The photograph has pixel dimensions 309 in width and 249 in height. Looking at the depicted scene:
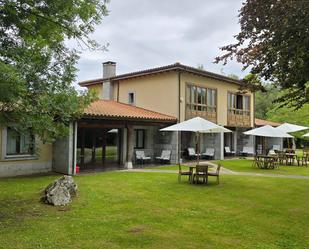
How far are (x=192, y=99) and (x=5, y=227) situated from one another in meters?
17.3

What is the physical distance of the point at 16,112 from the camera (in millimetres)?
7469

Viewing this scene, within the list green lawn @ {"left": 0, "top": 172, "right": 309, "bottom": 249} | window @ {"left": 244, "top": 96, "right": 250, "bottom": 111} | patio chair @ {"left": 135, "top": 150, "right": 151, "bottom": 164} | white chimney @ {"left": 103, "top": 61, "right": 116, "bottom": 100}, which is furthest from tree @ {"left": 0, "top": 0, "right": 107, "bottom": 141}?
window @ {"left": 244, "top": 96, "right": 250, "bottom": 111}

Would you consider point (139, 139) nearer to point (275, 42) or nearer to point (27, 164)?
point (27, 164)

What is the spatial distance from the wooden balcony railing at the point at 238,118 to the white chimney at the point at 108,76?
9.69m

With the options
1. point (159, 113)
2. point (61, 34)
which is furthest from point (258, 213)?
point (159, 113)

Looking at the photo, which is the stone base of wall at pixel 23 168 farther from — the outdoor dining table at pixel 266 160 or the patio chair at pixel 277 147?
the patio chair at pixel 277 147

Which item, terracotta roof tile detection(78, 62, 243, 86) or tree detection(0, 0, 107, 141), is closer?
tree detection(0, 0, 107, 141)

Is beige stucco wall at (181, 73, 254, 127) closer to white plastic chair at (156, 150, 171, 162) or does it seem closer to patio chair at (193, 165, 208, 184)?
white plastic chair at (156, 150, 171, 162)

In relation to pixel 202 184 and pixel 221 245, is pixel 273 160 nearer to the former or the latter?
pixel 202 184

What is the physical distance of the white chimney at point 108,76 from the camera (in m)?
26.0

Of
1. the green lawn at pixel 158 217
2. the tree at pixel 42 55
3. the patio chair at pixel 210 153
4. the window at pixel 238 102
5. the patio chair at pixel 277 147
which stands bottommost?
the green lawn at pixel 158 217

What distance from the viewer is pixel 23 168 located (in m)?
15.2

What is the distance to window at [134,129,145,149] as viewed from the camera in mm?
21380

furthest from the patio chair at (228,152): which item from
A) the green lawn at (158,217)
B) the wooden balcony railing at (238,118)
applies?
the green lawn at (158,217)
